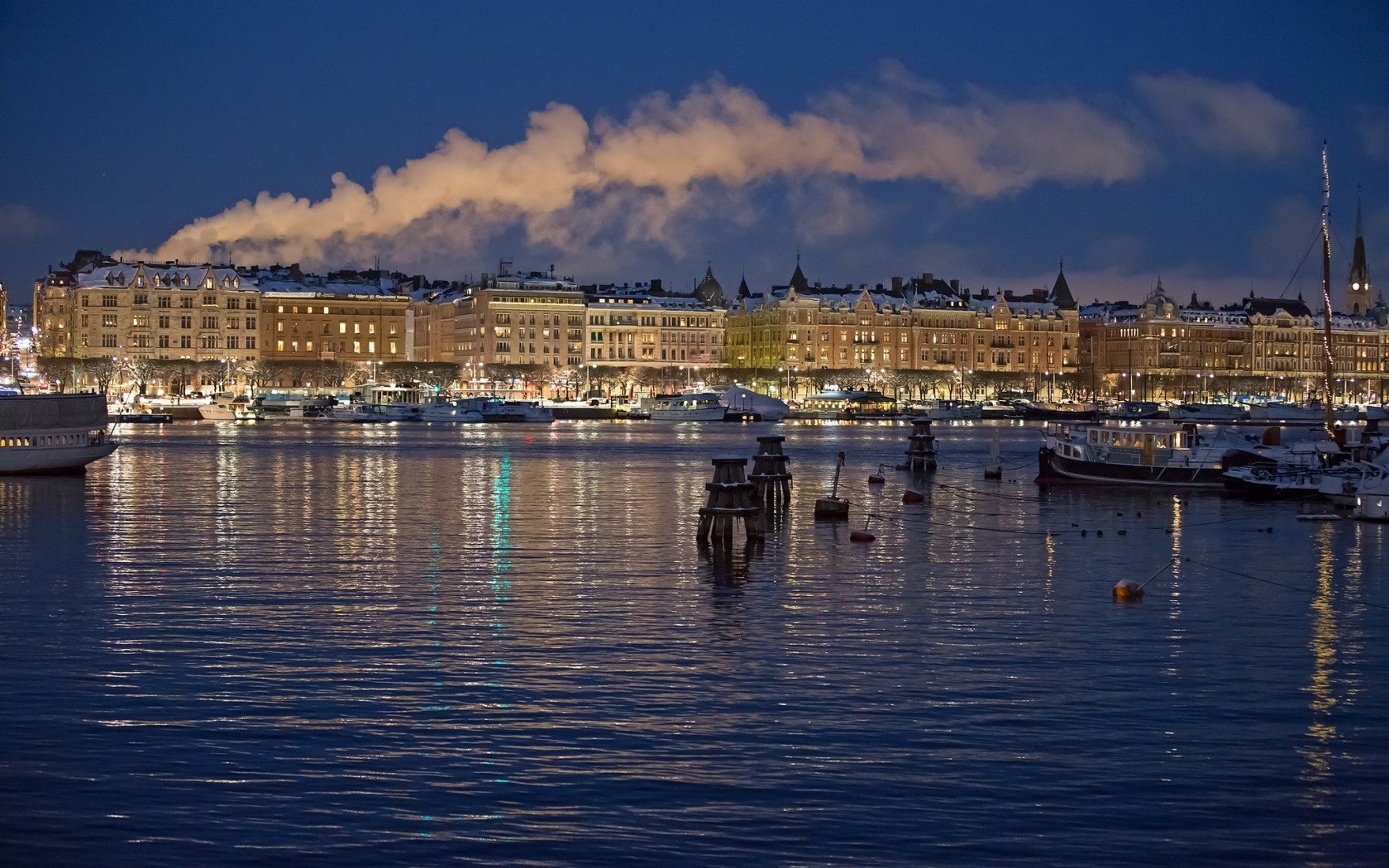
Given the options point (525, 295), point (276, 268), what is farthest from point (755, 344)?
point (276, 268)

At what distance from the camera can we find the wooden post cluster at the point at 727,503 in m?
26.8

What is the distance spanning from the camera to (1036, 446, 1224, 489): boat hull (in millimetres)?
45438

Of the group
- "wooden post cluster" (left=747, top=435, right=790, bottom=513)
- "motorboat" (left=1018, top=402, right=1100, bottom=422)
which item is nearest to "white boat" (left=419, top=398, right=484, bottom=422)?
"motorboat" (left=1018, top=402, right=1100, bottom=422)

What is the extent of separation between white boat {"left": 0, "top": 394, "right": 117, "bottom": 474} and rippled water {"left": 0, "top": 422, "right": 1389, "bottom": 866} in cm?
1643

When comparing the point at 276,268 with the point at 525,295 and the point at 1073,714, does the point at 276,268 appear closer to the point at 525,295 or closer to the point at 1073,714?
the point at 525,295

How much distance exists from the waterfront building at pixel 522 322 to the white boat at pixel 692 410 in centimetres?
2834

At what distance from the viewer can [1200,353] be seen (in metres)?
193

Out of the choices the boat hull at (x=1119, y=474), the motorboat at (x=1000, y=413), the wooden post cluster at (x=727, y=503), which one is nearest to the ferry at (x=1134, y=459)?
the boat hull at (x=1119, y=474)

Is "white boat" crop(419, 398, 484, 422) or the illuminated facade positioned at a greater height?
the illuminated facade

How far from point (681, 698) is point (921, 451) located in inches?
1630

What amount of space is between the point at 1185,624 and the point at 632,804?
401 inches

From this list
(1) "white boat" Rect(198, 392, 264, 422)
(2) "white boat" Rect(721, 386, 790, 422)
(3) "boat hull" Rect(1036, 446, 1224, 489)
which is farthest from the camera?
(2) "white boat" Rect(721, 386, 790, 422)

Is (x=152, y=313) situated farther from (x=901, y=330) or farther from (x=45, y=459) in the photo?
(x=45, y=459)

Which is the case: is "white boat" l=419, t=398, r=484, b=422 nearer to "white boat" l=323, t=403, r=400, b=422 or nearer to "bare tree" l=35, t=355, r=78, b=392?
"white boat" l=323, t=403, r=400, b=422
